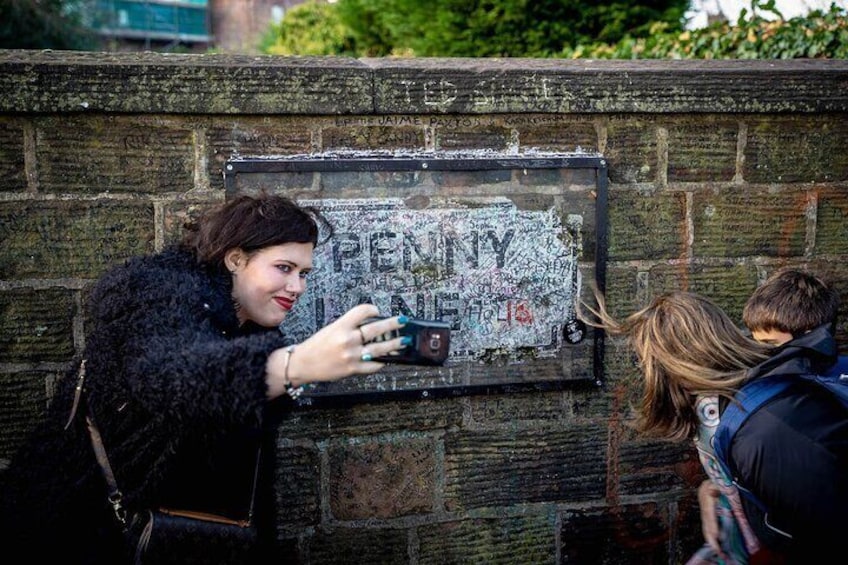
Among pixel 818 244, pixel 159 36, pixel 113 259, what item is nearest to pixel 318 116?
pixel 113 259

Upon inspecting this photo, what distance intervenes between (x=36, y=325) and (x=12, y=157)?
2.01ft

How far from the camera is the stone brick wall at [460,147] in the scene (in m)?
2.84

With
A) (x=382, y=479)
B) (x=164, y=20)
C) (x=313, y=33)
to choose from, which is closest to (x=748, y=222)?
(x=382, y=479)

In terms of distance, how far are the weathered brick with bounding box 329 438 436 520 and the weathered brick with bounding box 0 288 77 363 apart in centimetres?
111

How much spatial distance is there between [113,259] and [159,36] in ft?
68.6

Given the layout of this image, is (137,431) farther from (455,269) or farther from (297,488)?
(455,269)

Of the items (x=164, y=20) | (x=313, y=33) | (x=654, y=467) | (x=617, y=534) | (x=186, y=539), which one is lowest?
(x=617, y=534)

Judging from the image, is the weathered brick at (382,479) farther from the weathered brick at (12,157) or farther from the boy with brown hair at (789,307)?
the weathered brick at (12,157)

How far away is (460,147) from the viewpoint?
121 inches

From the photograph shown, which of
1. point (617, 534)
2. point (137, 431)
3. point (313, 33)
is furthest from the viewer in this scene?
point (313, 33)

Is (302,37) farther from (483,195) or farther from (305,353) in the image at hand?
(305,353)

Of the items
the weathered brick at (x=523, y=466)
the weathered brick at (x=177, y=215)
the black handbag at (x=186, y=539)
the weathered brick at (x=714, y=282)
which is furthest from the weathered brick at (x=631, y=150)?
the black handbag at (x=186, y=539)

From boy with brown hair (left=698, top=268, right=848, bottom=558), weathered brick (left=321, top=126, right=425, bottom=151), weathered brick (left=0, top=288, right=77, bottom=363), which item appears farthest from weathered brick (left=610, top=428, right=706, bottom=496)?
weathered brick (left=0, top=288, right=77, bottom=363)

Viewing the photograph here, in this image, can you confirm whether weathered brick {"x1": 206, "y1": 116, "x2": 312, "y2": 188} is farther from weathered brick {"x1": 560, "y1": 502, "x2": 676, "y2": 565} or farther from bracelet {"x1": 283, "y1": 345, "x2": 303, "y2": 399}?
weathered brick {"x1": 560, "y1": 502, "x2": 676, "y2": 565}
